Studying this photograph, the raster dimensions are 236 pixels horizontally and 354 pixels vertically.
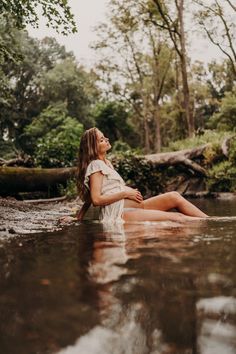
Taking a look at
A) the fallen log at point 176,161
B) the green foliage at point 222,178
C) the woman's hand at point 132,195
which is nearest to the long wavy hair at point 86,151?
the woman's hand at point 132,195

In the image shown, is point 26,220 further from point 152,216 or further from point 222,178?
point 222,178

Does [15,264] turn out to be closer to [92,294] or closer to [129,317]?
[92,294]

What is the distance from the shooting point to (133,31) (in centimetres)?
3375

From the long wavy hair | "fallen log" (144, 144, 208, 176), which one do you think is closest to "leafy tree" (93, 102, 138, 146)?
"fallen log" (144, 144, 208, 176)

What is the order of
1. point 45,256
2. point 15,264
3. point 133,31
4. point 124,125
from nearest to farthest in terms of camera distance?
point 15,264
point 45,256
point 133,31
point 124,125

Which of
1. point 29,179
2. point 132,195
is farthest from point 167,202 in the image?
point 29,179

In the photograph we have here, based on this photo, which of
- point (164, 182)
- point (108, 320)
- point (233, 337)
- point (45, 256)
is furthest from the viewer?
point (164, 182)

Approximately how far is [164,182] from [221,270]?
14946 millimetres

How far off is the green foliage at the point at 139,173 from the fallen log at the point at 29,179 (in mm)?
1833

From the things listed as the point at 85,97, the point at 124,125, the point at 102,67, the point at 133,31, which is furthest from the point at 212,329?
the point at 85,97

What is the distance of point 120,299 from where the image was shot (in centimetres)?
177

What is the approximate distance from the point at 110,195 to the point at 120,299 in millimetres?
3496

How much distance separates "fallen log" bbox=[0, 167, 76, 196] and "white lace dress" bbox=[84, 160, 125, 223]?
7.50m

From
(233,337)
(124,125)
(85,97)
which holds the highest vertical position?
(85,97)
